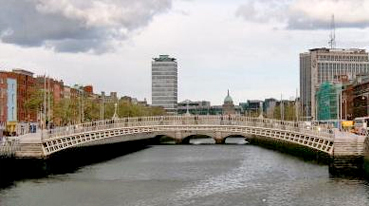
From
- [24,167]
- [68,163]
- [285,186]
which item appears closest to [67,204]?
[285,186]

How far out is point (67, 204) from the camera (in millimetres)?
38438

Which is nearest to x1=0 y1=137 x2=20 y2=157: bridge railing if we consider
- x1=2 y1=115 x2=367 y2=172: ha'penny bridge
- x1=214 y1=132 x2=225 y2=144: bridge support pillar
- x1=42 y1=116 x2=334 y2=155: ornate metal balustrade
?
x1=2 y1=115 x2=367 y2=172: ha'penny bridge

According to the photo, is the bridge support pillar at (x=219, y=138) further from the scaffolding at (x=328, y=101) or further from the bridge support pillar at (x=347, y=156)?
the bridge support pillar at (x=347, y=156)

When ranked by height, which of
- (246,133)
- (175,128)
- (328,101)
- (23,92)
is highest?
(328,101)

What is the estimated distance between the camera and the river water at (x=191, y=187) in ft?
129

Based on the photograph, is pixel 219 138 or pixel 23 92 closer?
pixel 23 92

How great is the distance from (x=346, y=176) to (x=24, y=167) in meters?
25.3

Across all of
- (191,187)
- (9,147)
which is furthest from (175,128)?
(191,187)

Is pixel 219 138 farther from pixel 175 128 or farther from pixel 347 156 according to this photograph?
pixel 347 156

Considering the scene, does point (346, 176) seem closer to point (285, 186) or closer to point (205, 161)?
point (285, 186)

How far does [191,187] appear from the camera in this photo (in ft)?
150

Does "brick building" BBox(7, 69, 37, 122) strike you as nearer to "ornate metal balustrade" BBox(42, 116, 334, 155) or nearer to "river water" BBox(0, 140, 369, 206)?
"ornate metal balustrade" BBox(42, 116, 334, 155)

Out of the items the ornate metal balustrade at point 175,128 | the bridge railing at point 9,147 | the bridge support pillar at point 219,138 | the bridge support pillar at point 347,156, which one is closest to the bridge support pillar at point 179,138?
the bridge support pillar at point 219,138

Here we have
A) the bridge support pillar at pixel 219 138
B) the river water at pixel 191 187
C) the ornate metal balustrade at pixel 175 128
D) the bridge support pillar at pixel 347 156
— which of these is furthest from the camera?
the bridge support pillar at pixel 219 138
